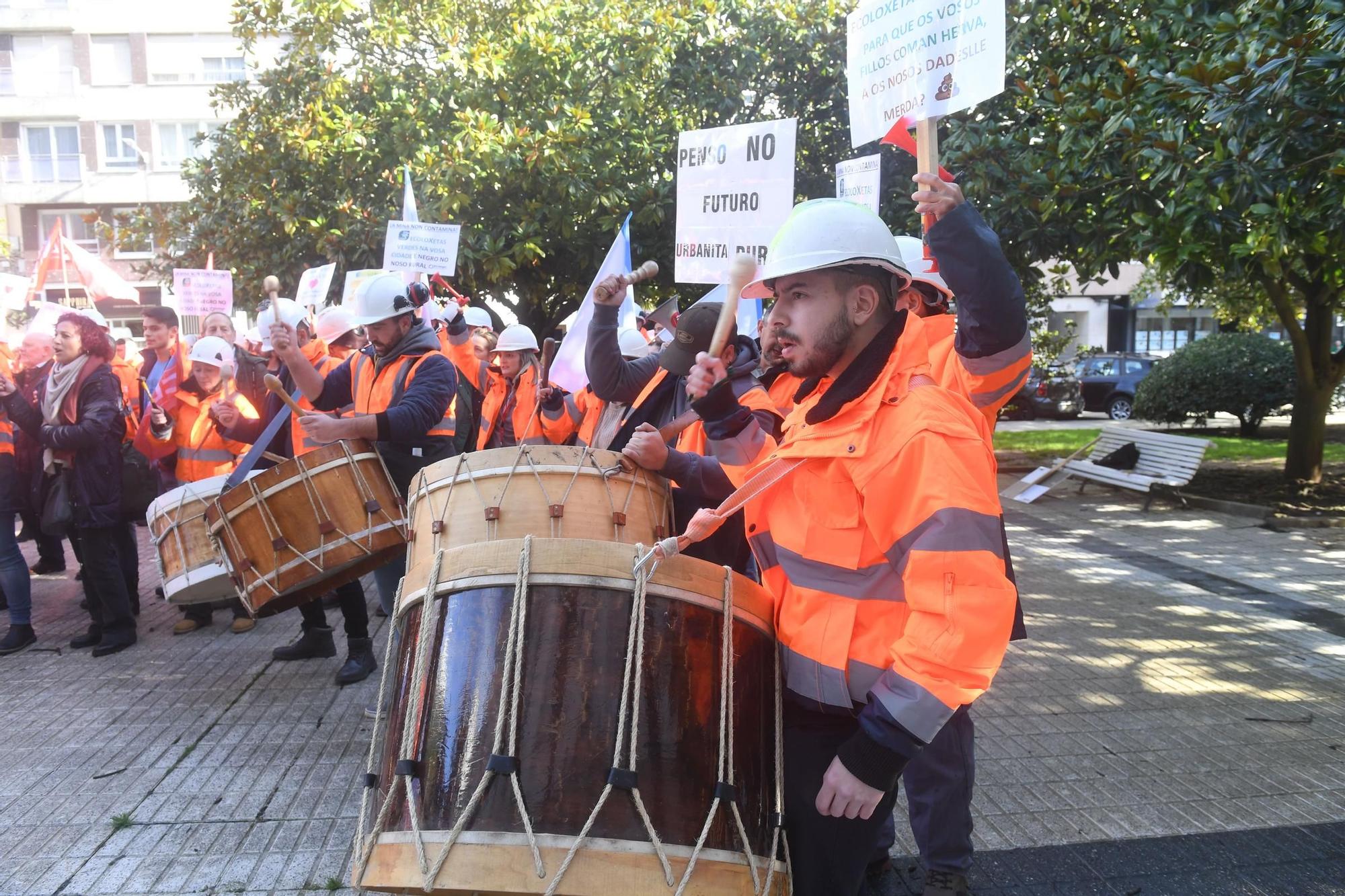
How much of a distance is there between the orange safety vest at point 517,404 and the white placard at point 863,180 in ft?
7.02

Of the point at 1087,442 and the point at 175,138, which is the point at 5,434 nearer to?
the point at 1087,442

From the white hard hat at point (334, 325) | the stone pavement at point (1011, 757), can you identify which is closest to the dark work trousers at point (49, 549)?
the stone pavement at point (1011, 757)

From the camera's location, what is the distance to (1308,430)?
1199cm

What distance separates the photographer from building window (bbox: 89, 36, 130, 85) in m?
38.0

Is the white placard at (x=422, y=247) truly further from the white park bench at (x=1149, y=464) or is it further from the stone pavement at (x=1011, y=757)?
the white park bench at (x=1149, y=464)

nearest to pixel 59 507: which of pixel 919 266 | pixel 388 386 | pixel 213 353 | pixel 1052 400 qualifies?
pixel 213 353

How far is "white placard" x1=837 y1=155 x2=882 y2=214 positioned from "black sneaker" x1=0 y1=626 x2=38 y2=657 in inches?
223

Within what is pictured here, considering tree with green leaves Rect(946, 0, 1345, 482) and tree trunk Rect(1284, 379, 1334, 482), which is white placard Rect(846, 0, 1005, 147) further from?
tree trunk Rect(1284, 379, 1334, 482)

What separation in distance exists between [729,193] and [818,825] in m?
4.01

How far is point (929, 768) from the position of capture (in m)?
3.09

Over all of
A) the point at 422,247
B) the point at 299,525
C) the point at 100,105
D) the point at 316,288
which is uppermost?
the point at 100,105

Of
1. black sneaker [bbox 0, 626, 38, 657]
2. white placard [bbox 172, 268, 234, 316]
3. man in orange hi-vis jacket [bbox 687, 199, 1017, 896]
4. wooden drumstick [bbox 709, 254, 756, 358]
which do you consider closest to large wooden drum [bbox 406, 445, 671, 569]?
wooden drumstick [bbox 709, 254, 756, 358]

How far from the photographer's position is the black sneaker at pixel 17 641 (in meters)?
6.42

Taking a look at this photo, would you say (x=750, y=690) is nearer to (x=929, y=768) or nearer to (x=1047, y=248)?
(x=929, y=768)
